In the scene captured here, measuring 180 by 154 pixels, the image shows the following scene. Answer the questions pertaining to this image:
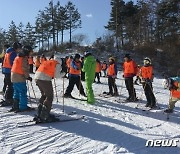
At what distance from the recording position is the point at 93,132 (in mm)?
7805

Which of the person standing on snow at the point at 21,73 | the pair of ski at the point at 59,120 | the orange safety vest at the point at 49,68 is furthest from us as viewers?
the person standing on snow at the point at 21,73

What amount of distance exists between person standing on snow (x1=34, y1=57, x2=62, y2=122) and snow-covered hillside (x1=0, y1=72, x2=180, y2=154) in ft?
1.01

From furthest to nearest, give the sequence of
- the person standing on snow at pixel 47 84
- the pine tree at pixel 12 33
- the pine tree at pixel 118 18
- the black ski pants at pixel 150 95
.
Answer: the pine tree at pixel 12 33
the pine tree at pixel 118 18
the black ski pants at pixel 150 95
the person standing on snow at pixel 47 84

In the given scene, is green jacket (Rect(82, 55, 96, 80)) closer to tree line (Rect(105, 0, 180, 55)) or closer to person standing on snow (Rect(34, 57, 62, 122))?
person standing on snow (Rect(34, 57, 62, 122))

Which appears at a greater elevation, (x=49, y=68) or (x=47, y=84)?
(x=49, y=68)

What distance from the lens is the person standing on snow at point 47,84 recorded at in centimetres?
820

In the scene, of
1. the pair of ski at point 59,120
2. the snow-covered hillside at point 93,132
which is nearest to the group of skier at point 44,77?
the pair of ski at point 59,120

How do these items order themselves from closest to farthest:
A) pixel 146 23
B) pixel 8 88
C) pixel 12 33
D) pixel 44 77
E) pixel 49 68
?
pixel 44 77
pixel 49 68
pixel 8 88
pixel 146 23
pixel 12 33

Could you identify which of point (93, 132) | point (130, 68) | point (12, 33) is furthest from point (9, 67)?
point (12, 33)

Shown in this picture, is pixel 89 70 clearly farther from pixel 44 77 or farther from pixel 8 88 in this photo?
pixel 44 77

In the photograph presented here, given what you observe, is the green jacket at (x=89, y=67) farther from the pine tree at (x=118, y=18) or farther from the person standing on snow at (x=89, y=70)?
the pine tree at (x=118, y=18)

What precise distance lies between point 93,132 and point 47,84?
1745 millimetres

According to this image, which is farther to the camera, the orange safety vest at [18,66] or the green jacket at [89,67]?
the green jacket at [89,67]

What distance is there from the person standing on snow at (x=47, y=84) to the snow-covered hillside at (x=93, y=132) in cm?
31
